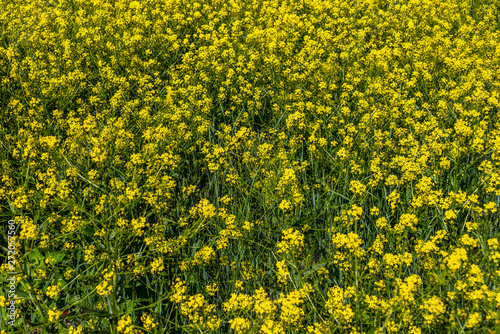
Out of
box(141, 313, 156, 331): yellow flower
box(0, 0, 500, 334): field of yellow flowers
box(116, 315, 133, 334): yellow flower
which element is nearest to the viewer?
box(116, 315, 133, 334): yellow flower

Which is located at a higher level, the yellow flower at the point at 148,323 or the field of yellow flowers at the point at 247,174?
the field of yellow flowers at the point at 247,174

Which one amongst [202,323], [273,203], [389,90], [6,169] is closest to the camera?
[202,323]

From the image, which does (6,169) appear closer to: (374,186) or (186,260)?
(186,260)

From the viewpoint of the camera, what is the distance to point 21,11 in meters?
7.21

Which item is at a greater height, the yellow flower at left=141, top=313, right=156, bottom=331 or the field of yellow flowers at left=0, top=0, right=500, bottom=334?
the field of yellow flowers at left=0, top=0, right=500, bottom=334

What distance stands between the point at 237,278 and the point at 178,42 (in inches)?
186

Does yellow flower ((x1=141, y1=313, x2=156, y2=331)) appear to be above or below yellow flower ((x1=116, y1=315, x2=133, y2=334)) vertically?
below

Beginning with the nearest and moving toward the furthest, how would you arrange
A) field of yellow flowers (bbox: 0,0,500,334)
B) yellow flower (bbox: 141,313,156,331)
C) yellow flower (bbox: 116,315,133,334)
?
yellow flower (bbox: 116,315,133,334) < yellow flower (bbox: 141,313,156,331) < field of yellow flowers (bbox: 0,0,500,334)

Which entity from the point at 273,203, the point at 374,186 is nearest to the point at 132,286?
the point at 273,203

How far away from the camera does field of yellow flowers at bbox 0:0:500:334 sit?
2777 millimetres

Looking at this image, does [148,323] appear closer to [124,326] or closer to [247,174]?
[124,326]

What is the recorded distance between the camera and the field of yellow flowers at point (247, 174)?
2777 mm

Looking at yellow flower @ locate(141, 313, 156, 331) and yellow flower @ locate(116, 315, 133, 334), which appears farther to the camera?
yellow flower @ locate(141, 313, 156, 331)

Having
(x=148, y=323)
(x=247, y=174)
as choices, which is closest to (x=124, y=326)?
(x=148, y=323)
